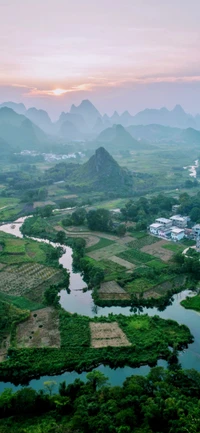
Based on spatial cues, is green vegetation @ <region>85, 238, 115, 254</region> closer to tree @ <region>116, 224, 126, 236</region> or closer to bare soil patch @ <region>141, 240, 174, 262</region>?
tree @ <region>116, 224, 126, 236</region>

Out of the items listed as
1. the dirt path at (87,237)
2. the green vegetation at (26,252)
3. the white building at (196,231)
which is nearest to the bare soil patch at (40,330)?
the green vegetation at (26,252)

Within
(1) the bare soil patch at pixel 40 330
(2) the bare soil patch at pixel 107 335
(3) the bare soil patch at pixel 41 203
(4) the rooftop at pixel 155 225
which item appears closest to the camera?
(2) the bare soil patch at pixel 107 335

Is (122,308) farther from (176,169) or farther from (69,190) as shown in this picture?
(176,169)

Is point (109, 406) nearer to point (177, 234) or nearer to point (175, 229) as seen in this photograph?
point (177, 234)

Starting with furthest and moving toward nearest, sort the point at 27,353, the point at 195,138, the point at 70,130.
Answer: the point at 70,130, the point at 195,138, the point at 27,353

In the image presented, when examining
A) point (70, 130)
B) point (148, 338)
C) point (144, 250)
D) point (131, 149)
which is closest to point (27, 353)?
point (148, 338)

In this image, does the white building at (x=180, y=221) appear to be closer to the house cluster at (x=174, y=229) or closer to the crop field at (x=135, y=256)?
the house cluster at (x=174, y=229)
